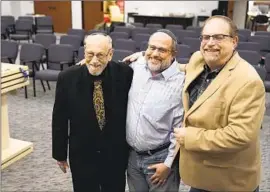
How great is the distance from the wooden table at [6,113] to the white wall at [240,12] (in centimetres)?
1142

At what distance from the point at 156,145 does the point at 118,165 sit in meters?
0.31

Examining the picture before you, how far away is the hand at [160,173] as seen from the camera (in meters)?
2.12

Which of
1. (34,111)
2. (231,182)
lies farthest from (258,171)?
(34,111)

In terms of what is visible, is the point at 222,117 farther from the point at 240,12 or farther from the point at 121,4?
the point at 121,4

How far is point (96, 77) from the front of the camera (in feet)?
7.04

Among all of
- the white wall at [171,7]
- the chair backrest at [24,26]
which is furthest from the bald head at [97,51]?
the white wall at [171,7]

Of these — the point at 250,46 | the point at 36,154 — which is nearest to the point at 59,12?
the point at 250,46

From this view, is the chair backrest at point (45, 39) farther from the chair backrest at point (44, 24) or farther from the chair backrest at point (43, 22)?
the chair backrest at point (43, 22)

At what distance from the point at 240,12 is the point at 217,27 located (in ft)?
42.6

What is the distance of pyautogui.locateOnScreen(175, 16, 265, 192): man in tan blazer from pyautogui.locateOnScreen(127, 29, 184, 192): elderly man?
214mm

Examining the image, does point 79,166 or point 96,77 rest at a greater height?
point 96,77

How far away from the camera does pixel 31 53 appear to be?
21.8 ft

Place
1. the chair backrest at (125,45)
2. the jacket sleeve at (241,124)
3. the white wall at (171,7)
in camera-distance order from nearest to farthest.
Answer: the jacket sleeve at (241,124) < the chair backrest at (125,45) < the white wall at (171,7)

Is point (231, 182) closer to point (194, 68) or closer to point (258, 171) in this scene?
point (258, 171)
